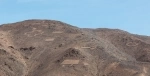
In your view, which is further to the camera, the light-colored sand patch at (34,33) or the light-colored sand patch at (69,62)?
the light-colored sand patch at (34,33)

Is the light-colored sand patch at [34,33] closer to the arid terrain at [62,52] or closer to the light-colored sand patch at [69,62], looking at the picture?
the arid terrain at [62,52]

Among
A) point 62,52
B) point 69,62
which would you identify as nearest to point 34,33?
point 62,52

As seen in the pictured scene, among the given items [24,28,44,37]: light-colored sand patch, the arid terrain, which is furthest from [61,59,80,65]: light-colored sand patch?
[24,28,44,37]: light-colored sand patch

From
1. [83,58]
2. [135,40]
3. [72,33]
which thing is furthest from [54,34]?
[135,40]

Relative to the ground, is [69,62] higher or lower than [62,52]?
lower

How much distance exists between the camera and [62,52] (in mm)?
51938

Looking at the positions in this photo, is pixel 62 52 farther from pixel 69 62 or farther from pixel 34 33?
pixel 34 33

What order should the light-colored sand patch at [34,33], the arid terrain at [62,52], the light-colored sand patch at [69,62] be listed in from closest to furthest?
the arid terrain at [62,52] < the light-colored sand patch at [69,62] < the light-colored sand patch at [34,33]

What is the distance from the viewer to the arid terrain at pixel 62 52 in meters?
48.1

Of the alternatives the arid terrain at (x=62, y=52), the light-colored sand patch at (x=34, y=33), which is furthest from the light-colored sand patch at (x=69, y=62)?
the light-colored sand patch at (x=34, y=33)

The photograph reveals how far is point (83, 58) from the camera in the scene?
5006cm

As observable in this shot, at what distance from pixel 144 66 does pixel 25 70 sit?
1502 centimetres

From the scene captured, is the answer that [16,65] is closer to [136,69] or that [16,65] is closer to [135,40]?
[136,69]

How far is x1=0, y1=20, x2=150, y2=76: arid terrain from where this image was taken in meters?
48.1
